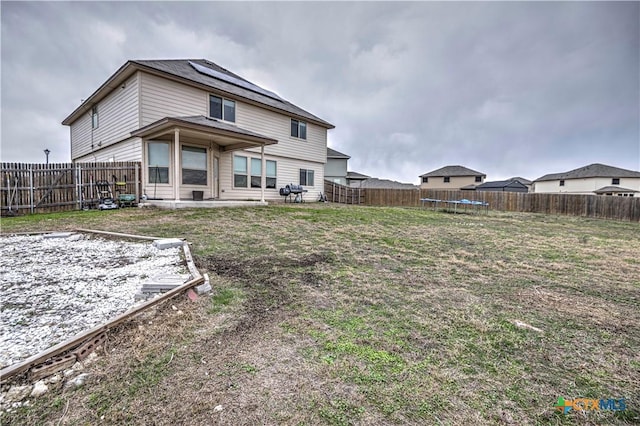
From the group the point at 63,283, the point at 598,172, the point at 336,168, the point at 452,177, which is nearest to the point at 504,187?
the point at 452,177

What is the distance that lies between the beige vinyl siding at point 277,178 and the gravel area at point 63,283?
746cm

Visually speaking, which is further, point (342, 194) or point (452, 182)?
point (452, 182)

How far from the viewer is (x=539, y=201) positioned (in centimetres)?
1855

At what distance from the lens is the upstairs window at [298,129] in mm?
15430

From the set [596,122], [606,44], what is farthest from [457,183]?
[606,44]

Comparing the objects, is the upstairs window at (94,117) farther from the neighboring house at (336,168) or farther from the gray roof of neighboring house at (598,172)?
the gray roof of neighboring house at (598,172)

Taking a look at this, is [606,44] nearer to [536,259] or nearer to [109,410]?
[536,259]

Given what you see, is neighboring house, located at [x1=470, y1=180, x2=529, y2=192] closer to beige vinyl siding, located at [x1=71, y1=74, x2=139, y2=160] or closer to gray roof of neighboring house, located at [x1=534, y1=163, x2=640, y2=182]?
gray roof of neighboring house, located at [x1=534, y1=163, x2=640, y2=182]

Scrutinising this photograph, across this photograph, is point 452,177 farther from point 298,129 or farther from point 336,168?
point 298,129

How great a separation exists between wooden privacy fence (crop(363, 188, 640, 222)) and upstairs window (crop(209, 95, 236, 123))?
42.1 ft

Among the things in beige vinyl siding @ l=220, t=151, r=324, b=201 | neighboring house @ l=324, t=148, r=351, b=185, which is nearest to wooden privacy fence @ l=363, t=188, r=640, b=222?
beige vinyl siding @ l=220, t=151, r=324, b=201

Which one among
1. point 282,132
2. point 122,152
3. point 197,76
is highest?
point 197,76

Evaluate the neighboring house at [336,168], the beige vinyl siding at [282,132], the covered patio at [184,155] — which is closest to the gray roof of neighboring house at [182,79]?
the beige vinyl siding at [282,132]

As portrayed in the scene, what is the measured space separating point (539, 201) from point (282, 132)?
17571 mm
